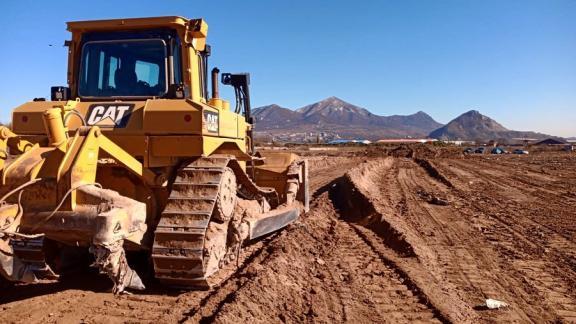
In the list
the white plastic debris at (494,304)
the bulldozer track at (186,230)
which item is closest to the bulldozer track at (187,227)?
the bulldozer track at (186,230)

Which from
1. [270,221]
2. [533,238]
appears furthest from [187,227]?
[533,238]

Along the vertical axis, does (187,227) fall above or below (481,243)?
above

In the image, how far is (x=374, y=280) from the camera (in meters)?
5.95

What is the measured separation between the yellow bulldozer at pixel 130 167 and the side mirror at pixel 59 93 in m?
0.02

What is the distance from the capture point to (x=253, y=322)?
172 inches

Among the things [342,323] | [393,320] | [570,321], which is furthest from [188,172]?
[570,321]

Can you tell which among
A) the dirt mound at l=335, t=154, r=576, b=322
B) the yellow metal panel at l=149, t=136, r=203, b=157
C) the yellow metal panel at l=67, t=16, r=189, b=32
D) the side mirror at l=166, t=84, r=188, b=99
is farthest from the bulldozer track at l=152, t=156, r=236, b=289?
the dirt mound at l=335, t=154, r=576, b=322

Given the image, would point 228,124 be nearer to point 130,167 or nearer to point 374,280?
point 130,167

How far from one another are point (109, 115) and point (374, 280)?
351 centimetres

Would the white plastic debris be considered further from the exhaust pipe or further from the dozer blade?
the exhaust pipe

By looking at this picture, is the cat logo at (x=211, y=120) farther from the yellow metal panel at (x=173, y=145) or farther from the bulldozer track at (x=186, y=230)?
the bulldozer track at (x=186, y=230)

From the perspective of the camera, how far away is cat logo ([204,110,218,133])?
5309 millimetres

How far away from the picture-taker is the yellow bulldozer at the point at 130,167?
4.23 metres

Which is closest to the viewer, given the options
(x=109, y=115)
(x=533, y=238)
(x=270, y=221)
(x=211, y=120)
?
(x=109, y=115)
